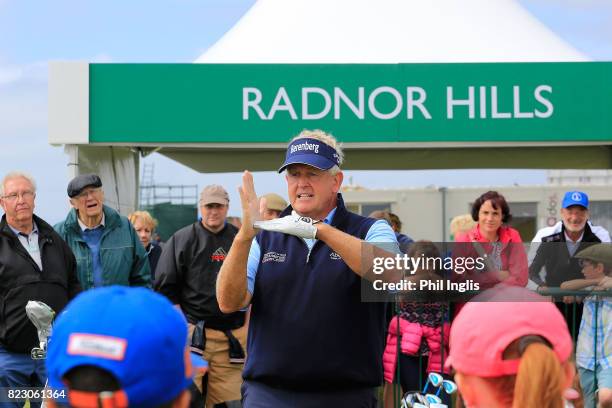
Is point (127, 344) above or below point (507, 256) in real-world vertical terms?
below

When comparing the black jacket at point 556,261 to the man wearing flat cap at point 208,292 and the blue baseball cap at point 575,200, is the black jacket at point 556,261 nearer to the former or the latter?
the blue baseball cap at point 575,200

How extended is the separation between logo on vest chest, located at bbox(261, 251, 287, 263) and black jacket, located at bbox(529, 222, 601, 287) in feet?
8.46

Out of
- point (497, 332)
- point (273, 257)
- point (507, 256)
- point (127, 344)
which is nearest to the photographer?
point (127, 344)

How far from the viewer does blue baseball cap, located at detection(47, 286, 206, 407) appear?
1515 mm

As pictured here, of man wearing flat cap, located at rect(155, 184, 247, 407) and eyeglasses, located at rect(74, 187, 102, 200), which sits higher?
eyeglasses, located at rect(74, 187, 102, 200)

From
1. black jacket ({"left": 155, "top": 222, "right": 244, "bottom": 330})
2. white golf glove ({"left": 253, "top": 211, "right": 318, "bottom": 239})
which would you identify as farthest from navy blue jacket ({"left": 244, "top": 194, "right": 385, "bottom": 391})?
black jacket ({"left": 155, "top": 222, "right": 244, "bottom": 330})

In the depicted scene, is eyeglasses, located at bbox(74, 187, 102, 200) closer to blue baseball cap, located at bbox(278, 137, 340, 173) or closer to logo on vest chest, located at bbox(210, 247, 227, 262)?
logo on vest chest, located at bbox(210, 247, 227, 262)

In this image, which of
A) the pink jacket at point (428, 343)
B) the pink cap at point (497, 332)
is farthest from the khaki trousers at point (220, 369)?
the pink cap at point (497, 332)

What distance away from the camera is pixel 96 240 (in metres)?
5.49

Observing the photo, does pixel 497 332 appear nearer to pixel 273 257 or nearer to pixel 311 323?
pixel 311 323

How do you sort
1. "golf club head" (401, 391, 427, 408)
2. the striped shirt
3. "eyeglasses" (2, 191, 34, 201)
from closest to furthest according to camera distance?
"golf club head" (401, 391, 427, 408) < "eyeglasses" (2, 191, 34, 201) < the striped shirt

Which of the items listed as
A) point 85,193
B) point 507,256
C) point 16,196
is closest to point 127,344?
point 16,196

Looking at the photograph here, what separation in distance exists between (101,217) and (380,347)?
8.64ft

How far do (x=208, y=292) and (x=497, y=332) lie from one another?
4.42 m
